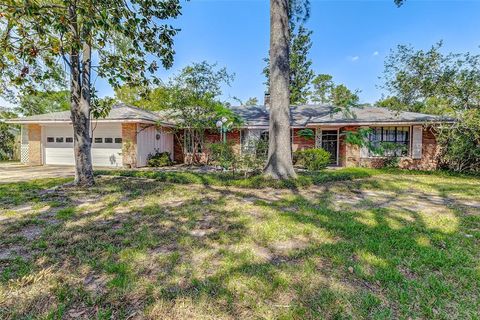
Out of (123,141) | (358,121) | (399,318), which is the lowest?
(399,318)

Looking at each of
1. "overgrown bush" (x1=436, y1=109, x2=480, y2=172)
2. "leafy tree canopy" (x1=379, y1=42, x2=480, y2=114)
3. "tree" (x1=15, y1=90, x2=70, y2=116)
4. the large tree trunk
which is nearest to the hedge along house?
the large tree trunk

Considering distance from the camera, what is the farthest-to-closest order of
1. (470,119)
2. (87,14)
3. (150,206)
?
(470,119) → (150,206) → (87,14)

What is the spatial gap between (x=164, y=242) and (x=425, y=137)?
15.2 m

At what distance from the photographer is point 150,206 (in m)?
5.77

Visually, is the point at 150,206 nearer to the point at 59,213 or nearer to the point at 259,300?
the point at 59,213

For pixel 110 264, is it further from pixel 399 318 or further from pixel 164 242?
pixel 399 318

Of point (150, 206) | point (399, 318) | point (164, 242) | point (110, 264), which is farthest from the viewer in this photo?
point (150, 206)

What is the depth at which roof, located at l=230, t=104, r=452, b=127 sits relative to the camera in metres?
13.3

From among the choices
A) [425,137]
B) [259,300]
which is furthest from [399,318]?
[425,137]

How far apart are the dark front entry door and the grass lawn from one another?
951 cm

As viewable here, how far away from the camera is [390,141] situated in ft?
47.5

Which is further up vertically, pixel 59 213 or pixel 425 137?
pixel 425 137

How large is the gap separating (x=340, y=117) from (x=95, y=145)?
47.7 feet

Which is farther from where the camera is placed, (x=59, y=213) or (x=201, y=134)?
(x=201, y=134)
